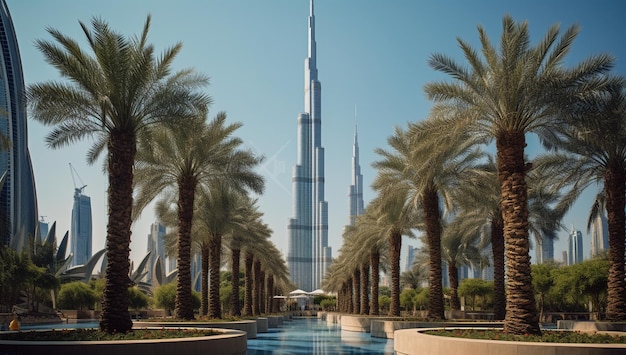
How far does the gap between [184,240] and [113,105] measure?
10195 millimetres

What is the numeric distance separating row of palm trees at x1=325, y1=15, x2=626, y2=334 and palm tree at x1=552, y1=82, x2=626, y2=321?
0.04 m

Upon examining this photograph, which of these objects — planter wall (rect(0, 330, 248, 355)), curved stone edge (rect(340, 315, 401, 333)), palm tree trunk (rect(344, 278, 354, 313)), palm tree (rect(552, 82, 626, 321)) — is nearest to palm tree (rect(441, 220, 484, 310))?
curved stone edge (rect(340, 315, 401, 333))

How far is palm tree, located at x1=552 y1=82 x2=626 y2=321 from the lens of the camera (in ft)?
72.7

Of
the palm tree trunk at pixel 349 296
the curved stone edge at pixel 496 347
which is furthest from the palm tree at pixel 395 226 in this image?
the palm tree trunk at pixel 349 296

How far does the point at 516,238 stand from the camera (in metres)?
20.1

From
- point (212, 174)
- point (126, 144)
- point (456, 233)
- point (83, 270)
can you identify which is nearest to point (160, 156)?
point (212, 174)

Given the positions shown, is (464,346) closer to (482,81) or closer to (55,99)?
(482,81)

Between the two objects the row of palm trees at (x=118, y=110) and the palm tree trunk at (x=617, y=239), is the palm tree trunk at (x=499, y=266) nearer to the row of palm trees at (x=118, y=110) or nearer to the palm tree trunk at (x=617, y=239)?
the palm tree trunk at (x=617, y=239)

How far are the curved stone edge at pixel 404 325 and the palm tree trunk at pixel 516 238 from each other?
8393mm

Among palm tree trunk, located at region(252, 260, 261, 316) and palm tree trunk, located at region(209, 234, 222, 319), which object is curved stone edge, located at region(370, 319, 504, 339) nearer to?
palm tree trunk, located at region(209, 234, 222, 319)

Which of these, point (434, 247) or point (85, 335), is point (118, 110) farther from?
point (434, 247)

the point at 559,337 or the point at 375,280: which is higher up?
the point at 375,280

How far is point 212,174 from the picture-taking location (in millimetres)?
30344

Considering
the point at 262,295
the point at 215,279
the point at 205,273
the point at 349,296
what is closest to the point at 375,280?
the point at 205,273
